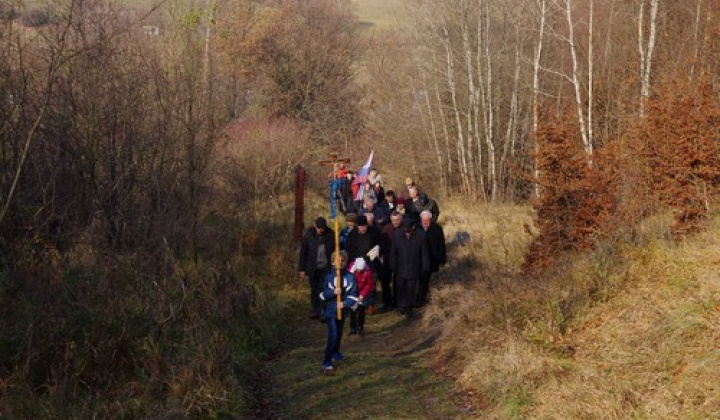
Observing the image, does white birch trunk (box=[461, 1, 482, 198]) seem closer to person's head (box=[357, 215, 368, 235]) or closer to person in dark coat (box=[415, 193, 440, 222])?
person in dark coat (box=[415, 193, 440, 222])

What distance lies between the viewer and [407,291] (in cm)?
1277

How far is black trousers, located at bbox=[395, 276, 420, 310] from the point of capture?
12.7 metres

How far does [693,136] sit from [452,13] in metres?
15.0

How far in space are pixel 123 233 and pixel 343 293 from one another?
154 inches

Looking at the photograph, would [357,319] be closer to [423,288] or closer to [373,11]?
[423,288]

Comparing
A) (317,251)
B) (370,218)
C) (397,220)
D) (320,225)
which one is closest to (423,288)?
(397,220)

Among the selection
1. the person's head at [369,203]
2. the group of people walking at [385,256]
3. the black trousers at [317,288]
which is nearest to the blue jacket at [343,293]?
the group of people walking at [385,256]

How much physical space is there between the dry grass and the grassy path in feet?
Answer: 1.20

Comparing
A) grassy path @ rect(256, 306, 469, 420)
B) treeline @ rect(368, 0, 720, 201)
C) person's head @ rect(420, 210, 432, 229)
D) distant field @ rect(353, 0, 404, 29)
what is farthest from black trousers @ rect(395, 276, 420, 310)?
distant field @ rect(353, 0, 404, 29)

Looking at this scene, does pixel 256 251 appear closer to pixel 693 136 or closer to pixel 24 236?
pixel 24 236

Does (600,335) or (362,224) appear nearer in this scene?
(600,335)

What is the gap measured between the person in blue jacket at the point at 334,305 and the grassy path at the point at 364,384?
17cm

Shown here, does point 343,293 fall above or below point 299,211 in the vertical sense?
below

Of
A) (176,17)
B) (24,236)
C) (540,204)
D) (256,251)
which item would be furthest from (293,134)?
(24,236)
